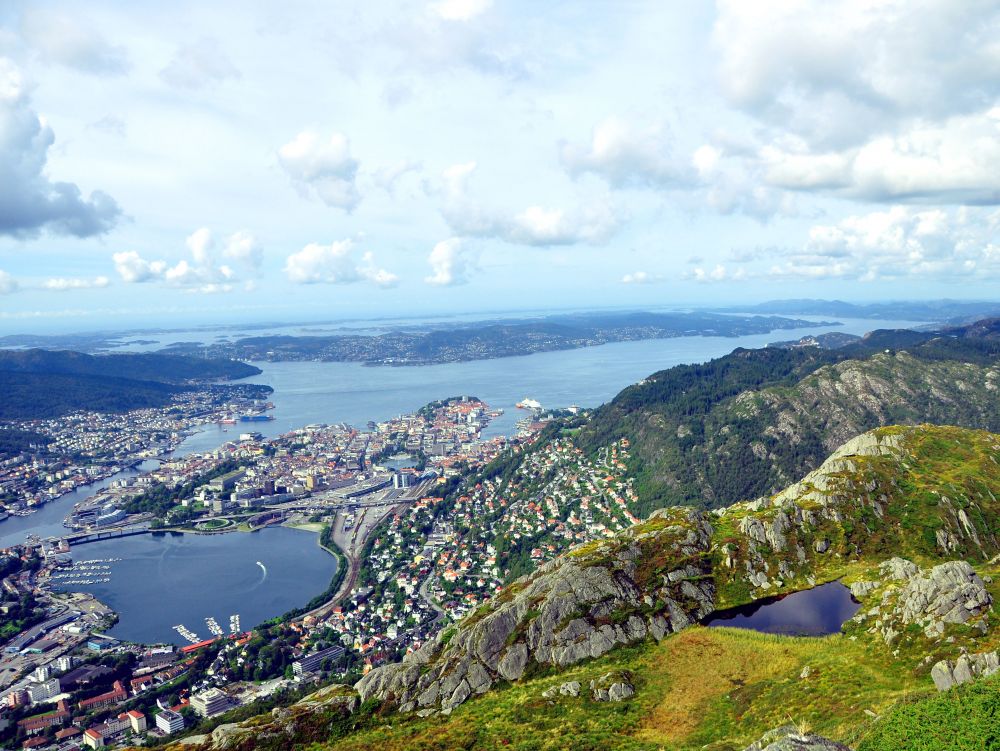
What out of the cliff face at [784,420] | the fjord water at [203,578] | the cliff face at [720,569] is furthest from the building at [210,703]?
the cliff face at [784,420]

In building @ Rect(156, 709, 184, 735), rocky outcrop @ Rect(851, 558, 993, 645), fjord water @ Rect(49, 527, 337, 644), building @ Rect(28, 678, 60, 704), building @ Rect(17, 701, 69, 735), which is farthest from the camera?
fjord water @ Rect(49, 527, 337, 644)

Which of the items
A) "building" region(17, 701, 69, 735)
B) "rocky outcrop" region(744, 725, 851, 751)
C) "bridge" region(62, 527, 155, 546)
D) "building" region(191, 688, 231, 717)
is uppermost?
"rocky outcrop" region(744, 725, 851, 751)

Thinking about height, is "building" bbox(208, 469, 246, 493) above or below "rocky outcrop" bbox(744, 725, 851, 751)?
below

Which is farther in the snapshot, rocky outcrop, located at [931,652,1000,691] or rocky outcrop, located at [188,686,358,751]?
rocky outcrop, located at [188,686,358,751]

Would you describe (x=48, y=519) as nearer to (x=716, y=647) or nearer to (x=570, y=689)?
(x=570, y=689)

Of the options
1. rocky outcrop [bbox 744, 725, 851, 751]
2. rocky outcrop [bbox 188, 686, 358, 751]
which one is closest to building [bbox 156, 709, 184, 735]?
rocky outcrop [bbox 188, 686, 358, 751]

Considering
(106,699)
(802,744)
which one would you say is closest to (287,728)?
(802,744)

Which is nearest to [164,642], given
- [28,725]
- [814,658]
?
[28,725]

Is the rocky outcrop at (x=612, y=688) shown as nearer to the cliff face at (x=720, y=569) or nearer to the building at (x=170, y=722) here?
the cliff face at (x=720, y=569)

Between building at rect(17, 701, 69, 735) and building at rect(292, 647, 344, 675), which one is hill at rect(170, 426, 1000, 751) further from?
building at rect(17, 701, 69, 735)
